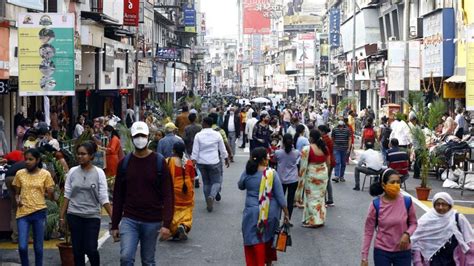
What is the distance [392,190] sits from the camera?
8570 millimetres

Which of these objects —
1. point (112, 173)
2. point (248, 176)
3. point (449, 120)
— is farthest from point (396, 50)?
point (248, 176)

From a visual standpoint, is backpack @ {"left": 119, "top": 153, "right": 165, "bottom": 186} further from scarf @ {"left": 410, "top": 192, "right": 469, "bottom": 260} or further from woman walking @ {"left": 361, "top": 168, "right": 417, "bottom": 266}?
scarf @ {"left": 410, "top": 192, "right": 469, "bottom": 260}

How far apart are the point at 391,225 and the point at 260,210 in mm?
2004

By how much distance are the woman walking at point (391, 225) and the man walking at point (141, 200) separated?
1.96m

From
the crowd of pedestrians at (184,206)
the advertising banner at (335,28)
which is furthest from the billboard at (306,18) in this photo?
the crowd of pedestrians at (184,206)

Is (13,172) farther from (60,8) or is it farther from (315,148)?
(60,8)

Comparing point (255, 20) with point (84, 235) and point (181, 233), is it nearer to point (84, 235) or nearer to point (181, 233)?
point (181, 233)

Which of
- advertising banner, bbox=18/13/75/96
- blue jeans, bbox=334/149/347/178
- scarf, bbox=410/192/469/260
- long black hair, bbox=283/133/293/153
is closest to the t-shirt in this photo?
scarf, bbox=410/192/469/260

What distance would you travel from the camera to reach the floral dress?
48.6 feet

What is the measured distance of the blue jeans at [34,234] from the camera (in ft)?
34.3

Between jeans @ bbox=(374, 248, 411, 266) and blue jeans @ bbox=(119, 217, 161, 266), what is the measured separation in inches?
85.1

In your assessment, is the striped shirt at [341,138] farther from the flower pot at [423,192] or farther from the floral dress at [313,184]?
the floral dress at [313,184]

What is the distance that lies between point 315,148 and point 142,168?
653cm

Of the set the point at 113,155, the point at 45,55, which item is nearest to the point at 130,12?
the point at 113,155
